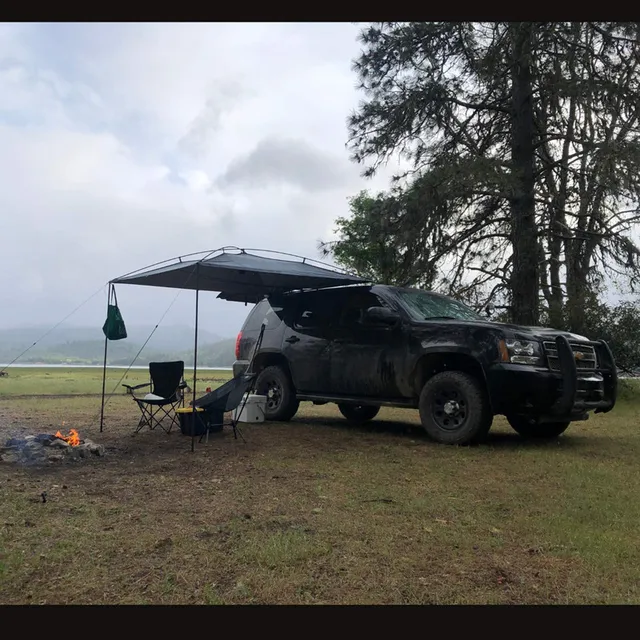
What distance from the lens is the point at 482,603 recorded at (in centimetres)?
298

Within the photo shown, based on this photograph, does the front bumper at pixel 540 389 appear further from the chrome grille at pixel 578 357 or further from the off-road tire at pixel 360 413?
the off-road tire at pixel 360 413

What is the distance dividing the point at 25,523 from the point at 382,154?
10347 mm

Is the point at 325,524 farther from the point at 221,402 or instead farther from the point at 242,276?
the point at 242,276

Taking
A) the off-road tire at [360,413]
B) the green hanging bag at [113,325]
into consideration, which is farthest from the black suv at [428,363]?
the green hanging bag at [113,325]

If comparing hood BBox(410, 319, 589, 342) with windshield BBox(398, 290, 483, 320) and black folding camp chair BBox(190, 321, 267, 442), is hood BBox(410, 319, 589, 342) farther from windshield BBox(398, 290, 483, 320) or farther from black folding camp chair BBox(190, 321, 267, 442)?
black folding camp chair BBox(190, 321, 267, 442)

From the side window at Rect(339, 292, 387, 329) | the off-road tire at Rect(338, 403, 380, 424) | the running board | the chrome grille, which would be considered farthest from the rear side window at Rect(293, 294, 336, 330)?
the chrome grille

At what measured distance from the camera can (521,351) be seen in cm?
688

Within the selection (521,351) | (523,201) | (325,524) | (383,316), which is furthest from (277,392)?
→ (523,201)

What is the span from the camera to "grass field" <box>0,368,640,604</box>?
125 inches

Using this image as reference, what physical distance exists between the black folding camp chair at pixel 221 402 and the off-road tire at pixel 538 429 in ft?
10.8

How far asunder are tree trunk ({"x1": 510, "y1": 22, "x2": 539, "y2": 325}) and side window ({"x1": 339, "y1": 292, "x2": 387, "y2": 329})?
4372 mm

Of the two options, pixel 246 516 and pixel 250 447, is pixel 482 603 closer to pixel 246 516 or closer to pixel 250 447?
pixel 246 516

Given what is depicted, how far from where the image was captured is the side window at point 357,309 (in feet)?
26.7
